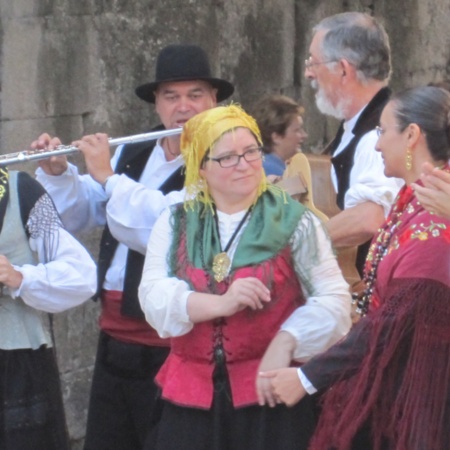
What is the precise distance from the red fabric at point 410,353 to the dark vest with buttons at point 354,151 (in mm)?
901

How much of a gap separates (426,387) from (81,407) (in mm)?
2619

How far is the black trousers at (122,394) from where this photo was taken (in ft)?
13.9

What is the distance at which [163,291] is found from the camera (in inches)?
138

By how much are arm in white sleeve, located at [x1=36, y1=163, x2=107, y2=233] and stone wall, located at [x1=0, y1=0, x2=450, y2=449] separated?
2.66ft

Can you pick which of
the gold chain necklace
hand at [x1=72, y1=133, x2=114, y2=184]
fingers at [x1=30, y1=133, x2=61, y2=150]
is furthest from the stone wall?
the gold chain necklace

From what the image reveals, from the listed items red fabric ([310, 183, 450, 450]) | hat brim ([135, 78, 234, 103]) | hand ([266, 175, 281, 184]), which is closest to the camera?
red fabric ([310, 183, 450, 450])

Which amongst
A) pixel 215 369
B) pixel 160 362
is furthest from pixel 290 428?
pixel 160 362

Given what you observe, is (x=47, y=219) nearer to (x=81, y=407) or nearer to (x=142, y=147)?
(x=142, y=147)

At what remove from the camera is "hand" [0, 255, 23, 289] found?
3640 millimetres

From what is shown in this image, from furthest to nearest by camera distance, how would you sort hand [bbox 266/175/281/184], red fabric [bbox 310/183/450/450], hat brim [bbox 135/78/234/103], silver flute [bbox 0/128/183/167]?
1. hat brim [bbox 135/78/234/103]
2. hand [bbox 266/175/281/184]
3. silver flute [bbox 0/128/183/167]
4. red fabric [bbox 310/183/450/450]

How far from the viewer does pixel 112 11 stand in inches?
215

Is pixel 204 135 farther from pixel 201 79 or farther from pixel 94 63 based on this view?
pixel 94 63

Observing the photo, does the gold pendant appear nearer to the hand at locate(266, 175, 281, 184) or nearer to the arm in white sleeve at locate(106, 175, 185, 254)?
the arm in white sleeve at locate(106, 175, 185, 254)

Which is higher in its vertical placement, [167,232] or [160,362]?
[167,232]
